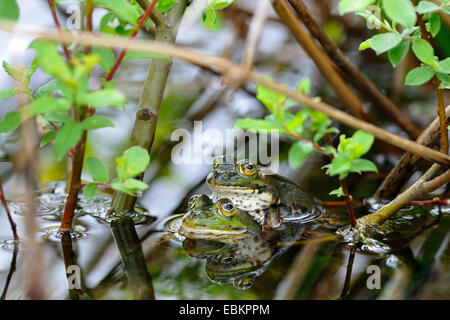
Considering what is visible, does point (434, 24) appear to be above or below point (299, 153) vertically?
above

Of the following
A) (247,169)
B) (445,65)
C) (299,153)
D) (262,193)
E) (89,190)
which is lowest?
(262,193)

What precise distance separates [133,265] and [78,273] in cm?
20

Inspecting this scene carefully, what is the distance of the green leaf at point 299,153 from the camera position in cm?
150

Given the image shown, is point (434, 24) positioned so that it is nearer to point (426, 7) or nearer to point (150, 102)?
point (426, 7)

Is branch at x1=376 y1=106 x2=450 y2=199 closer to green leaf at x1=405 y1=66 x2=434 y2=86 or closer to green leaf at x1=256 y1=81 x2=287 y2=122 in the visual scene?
green leaf at x1=405 y1=66 x2=434 y2=86

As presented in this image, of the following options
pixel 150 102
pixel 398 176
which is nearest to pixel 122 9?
pixel 150 102

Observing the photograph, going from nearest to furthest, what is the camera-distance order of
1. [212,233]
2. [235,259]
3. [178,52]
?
[178,52], [235,259], [212,233]

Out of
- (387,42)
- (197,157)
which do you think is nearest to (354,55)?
(197,157)

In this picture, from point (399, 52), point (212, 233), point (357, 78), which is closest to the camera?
point (399, 52)

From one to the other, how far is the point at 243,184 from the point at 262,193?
11 centimetres

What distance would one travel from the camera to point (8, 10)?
4.91 ft

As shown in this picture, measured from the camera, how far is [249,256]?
2070mm

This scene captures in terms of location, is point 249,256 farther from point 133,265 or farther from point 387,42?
point 387,42
